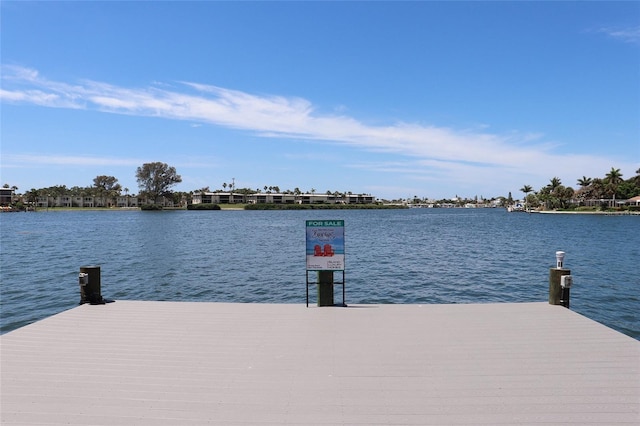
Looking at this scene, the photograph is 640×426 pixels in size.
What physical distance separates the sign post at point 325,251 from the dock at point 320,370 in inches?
39.5

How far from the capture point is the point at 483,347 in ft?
22.0

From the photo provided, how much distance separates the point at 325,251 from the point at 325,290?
3.13ft

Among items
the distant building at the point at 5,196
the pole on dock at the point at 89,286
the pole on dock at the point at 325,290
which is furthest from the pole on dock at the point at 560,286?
the distant building at the point at 5,196

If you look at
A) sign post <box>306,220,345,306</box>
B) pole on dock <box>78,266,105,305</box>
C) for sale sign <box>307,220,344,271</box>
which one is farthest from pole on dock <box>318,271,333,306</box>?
pole on dock <box>78,266,105,305</box>

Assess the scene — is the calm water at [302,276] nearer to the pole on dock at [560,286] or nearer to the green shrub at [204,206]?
the pole on dock at [560,286]

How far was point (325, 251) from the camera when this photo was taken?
9.53 m

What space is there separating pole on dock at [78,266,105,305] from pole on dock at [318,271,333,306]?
17.9ft

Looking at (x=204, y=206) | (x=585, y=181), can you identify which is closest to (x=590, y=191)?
(x=585, y=181)

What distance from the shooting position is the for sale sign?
30.9 ft

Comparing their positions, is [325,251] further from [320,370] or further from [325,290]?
[320,370]

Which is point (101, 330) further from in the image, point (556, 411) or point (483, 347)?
point (556, 411)

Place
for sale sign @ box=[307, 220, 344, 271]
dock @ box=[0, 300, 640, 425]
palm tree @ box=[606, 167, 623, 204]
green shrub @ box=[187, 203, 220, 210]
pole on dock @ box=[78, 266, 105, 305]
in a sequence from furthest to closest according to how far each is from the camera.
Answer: green shrub @ box=[187, 203, 220, 210] < palm tree @ box=[606, 167, 623, 204] < pole on dock @ box=[78, 266, 105, 305] < for sale sign @ box=[307, 220, 344, 271] < dock @ box=[0, 300, 640, 425]

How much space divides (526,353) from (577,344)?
1.17 metres

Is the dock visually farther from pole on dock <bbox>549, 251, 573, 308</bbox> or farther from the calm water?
the calm water
